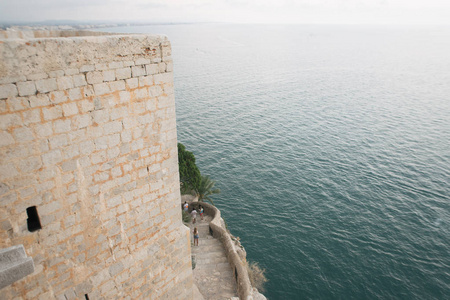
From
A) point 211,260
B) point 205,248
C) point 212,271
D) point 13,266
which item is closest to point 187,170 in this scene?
point 205,248

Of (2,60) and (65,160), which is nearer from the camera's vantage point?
(2,60)

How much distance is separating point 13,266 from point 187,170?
17400mm

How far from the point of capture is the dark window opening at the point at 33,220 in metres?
4.72

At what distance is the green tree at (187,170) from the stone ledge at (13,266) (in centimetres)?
1695

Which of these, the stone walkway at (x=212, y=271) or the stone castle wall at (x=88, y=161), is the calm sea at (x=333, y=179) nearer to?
the stone walkway at (x=212, y=271)

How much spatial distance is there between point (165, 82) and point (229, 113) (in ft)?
127

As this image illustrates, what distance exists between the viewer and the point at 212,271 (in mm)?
13367

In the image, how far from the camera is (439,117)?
4106cm

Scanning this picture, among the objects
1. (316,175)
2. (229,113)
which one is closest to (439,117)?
(316,175)

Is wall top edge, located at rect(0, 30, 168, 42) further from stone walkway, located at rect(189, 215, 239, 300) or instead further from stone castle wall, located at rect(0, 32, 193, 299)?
stone walkway, located at rect(189, 215, 239, 300)

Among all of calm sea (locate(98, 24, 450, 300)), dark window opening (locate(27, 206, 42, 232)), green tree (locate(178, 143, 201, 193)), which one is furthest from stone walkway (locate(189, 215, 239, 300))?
dark window opening (locate(27, 206, 42, 232))

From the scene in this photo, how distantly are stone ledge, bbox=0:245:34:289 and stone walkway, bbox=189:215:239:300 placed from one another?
9098mm

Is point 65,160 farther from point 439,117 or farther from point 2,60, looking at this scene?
point 439,117

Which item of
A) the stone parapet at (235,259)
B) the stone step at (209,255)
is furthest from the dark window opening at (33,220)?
the stone step at (209,255)
